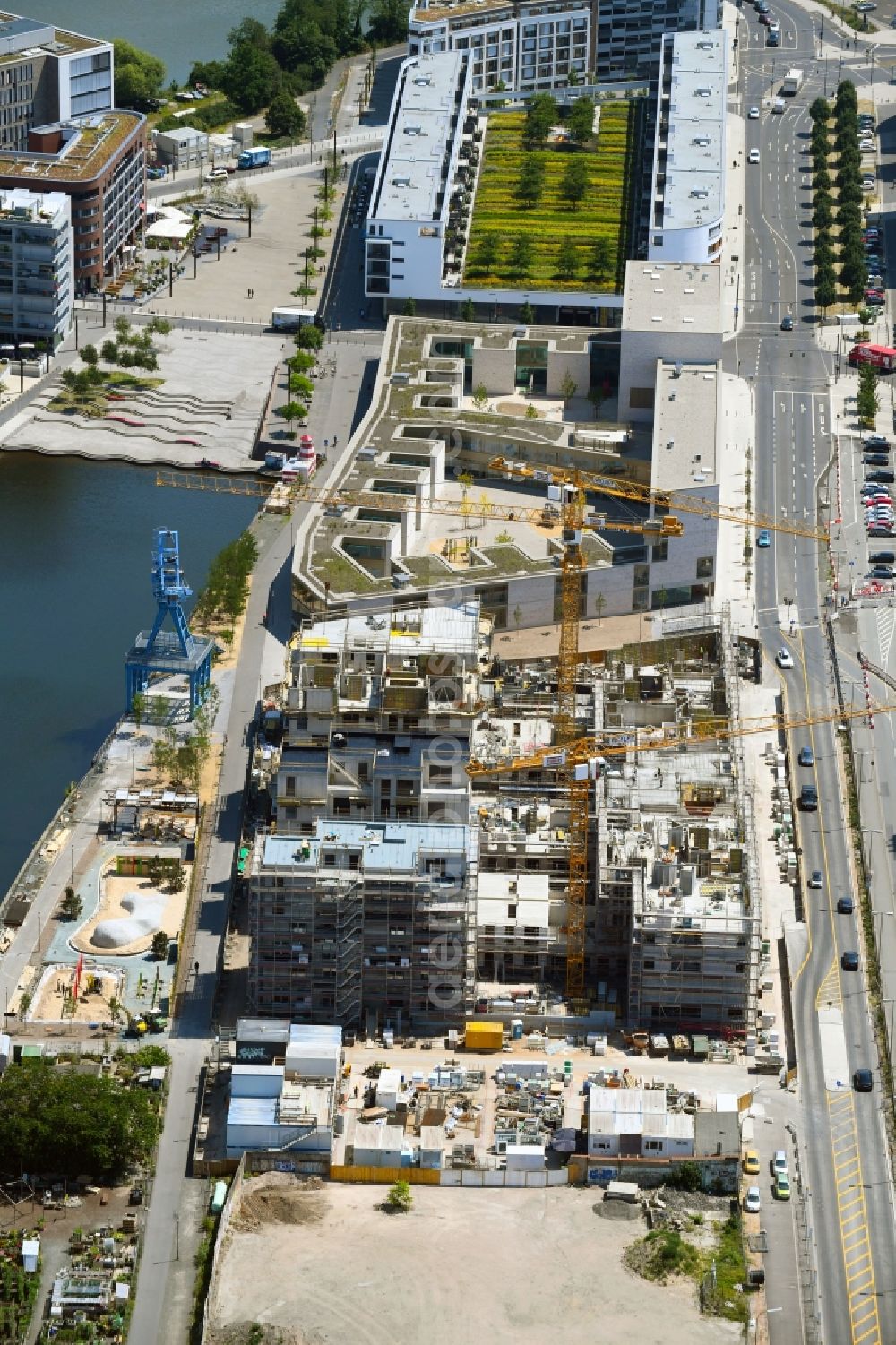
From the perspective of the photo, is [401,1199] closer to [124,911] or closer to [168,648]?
[124,911]

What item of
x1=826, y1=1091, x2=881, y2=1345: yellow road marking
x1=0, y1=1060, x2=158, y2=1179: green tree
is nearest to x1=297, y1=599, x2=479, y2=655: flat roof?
x1=0, y1=1060, x2=158, y2=1179: green tree

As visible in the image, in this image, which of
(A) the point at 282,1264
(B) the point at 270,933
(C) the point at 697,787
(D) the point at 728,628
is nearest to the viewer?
(A) the point at 282,1264

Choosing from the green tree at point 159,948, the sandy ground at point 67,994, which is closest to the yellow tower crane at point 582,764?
the green tree at point 159,948

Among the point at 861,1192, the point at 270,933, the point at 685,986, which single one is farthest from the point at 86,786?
the point at 861,1192

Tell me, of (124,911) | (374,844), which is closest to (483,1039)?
(374,844)

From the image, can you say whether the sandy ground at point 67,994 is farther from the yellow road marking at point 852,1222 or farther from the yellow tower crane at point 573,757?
the yellow road marking at point 852,1222

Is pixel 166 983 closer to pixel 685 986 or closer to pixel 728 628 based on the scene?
pixel 685 986
